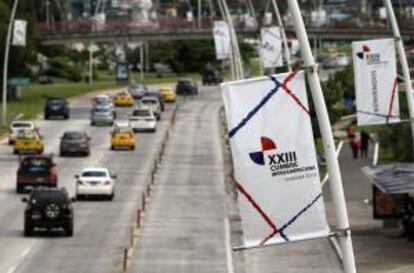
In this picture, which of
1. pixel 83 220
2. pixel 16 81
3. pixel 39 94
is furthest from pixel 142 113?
pixel 83 220

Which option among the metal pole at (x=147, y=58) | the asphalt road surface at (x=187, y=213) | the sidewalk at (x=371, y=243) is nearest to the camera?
the sidewalk at (x=371, y=243)

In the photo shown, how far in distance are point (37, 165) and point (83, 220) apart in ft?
Result: 29.8

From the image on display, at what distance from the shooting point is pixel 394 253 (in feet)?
134

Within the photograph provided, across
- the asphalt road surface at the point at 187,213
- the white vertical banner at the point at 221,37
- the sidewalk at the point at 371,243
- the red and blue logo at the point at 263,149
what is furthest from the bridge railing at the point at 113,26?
the red and blue logo at the point at 263,149

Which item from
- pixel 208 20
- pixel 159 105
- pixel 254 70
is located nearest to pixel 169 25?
pixel 208 20

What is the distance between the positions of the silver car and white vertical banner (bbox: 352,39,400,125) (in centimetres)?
6862

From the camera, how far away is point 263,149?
15.6 metres

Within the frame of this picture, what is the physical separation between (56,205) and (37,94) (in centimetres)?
9122

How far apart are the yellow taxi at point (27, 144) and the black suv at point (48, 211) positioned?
32870 mm

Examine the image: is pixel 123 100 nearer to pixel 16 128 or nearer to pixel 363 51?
pixel 16 128

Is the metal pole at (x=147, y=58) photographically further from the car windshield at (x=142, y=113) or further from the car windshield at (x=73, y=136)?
the car windshield at (x=73, y=136)

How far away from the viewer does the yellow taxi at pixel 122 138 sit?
275 feet

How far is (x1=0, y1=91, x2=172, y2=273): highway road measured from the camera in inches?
1593

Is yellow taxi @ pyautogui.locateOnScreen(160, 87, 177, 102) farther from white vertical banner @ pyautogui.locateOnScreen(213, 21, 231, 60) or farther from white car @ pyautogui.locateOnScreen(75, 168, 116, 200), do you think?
white car @ pyautogui.locateOnScreen(75, 168, 116, 200)
